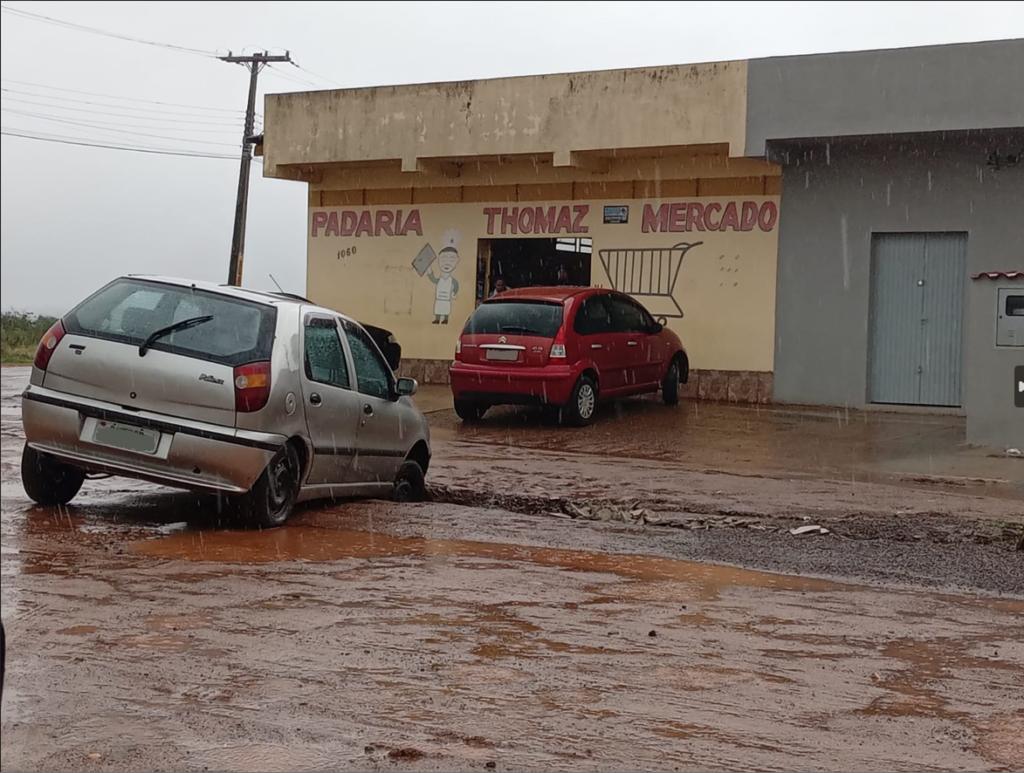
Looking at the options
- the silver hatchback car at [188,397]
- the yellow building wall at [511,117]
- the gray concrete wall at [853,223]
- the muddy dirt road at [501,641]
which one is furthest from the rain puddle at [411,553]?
the yellow building wall at [511,117]

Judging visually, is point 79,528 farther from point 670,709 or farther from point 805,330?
point 805,330

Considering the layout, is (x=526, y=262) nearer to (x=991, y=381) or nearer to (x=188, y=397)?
(x=991, y=381)

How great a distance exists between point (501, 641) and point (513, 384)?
10.1m

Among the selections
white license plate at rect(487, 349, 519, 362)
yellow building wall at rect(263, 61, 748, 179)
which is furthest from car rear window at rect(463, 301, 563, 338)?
yellow building wall at rect(263, 61, 748, 179)

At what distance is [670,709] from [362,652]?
1.38 meters

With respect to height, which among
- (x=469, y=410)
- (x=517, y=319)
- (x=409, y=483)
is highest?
(x=517, y=319)

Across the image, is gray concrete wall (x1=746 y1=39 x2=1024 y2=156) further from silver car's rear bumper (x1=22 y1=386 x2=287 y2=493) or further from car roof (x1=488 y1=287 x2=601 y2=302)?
silver car's rear bumper (x1=22 y1=386 x2=287 y2=493)

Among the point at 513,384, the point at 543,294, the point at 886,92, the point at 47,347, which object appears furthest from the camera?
the point at 886,92

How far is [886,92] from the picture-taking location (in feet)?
57.5

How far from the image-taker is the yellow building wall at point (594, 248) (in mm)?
19797

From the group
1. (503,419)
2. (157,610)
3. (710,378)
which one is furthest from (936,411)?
(157,610)

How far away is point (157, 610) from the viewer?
604 cm

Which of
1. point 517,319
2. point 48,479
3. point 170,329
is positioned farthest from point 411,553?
point 517,319

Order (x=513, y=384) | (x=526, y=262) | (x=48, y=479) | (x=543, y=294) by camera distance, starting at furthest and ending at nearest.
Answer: (x=526, y=262) → (x=543, y=294) → (x=513, y=384) → (x=48, y=479)
